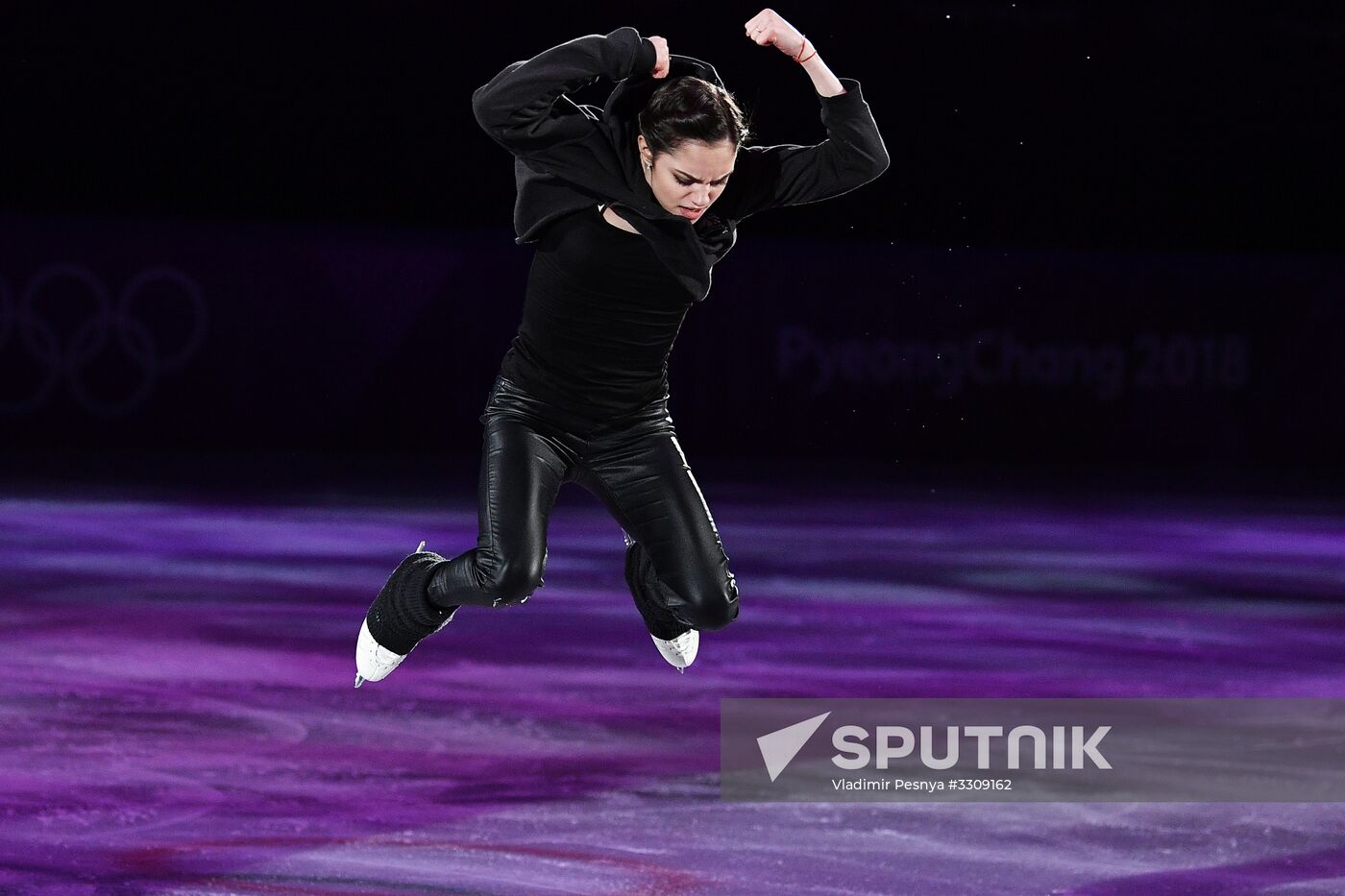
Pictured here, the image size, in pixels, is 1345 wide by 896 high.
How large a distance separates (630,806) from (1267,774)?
83.0 inches

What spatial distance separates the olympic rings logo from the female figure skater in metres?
9.47

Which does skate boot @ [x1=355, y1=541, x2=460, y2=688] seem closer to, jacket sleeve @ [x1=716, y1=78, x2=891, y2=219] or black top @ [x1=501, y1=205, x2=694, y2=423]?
black top @ [x1=501, y1=205, x2=694, y2=423]

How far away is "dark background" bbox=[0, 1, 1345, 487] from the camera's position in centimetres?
1426

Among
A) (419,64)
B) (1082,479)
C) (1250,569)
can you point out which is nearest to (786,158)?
(1250,569)

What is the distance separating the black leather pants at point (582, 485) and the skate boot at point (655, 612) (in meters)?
0.20

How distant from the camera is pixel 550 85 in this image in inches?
157

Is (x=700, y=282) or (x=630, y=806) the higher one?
(x=700, y=282)

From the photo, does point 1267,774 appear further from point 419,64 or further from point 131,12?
point 131,12

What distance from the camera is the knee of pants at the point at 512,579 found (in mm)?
4641

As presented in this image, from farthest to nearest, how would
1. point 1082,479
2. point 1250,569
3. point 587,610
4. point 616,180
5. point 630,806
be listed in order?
1. point 1082,479
2. point 1250,569
3. point 587,610
4. point 630,806
5. point 616,180

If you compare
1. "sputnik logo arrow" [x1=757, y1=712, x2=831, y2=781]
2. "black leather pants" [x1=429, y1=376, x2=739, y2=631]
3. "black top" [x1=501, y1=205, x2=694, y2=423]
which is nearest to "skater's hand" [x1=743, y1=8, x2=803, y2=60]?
"black top" [x1=501, y1=205, x2=694, y2=423]

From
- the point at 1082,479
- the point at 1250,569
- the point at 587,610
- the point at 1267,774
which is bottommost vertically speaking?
the point at 1082,479

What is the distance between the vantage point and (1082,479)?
14.5 metres

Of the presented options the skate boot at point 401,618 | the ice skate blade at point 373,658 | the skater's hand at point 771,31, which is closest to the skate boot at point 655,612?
the skate boot at point 401,618
